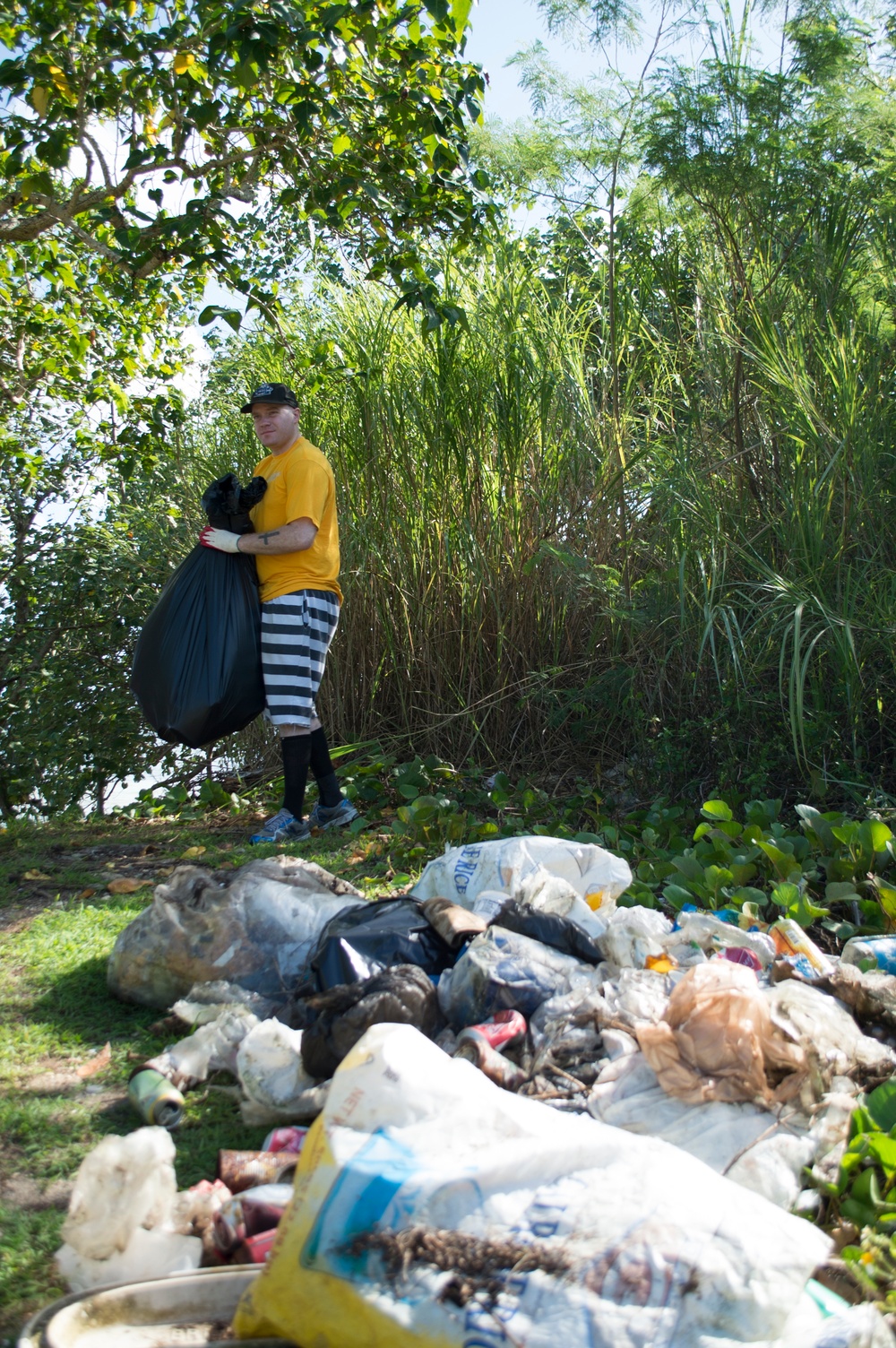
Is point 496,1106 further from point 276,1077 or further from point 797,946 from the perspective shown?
point 797,946

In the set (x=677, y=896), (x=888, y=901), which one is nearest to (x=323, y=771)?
(x=677, y=896)

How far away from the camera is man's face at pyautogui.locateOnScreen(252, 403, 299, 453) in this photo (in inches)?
152

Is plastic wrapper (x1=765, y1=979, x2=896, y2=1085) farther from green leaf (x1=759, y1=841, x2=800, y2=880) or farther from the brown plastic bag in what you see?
green leaf (x1=759, y1=841, x2=800, y2=880)

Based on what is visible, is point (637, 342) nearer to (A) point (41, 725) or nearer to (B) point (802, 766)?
(B) point (802, 766)

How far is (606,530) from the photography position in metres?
4.45

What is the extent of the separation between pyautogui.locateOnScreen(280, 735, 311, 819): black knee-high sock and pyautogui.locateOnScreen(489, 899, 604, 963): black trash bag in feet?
5.72

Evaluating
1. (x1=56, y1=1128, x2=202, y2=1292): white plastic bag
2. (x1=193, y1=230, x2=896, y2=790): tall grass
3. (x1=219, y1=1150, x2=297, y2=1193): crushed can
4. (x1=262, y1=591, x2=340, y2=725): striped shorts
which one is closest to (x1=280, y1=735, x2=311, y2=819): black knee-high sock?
(x1=262, y1=591, x2=340, y2=725): striped shorts

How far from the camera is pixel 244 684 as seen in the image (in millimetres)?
3689

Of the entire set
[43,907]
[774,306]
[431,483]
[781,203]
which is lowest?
[43,907]

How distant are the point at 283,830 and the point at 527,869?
1549 millimetres

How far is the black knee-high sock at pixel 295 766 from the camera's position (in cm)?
385

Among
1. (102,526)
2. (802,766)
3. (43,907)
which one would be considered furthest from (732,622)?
(102,526)

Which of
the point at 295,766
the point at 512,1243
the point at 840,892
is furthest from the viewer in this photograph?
the point at 295,766

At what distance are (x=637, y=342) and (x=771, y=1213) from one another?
4.39m
